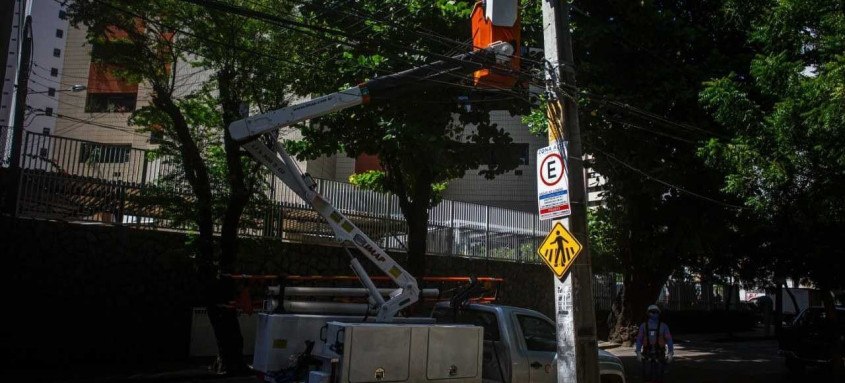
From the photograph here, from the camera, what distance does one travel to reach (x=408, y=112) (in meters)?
12.1

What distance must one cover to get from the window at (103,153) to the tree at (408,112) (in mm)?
3409

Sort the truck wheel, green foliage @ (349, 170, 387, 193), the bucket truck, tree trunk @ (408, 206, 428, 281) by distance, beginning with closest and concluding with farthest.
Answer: the bucket truck < tree trunk @ (408, 206, 428, 281) < the truck wheel < green foliage @ (349, 170, 387, 193)

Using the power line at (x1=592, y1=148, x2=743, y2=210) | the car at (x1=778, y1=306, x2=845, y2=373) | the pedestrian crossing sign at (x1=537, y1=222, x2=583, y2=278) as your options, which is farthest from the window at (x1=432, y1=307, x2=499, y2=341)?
the car at (x1=778, y1=306, x2=845, y2=373)

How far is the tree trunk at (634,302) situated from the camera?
63.9 ft

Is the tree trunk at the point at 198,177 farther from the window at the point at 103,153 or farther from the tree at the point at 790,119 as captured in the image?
the tree at the point at 790,119

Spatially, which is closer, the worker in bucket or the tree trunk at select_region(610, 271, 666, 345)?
the worker in bucket

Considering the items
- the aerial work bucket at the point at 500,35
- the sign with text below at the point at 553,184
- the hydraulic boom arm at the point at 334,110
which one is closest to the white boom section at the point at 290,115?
the hydraulic boom arm at the point at 334,110

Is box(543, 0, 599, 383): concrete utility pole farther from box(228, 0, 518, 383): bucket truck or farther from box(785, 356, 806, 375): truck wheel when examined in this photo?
box(785, 356, 806, 375): truck wheel

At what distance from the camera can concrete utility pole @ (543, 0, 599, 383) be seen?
7820 millimetres

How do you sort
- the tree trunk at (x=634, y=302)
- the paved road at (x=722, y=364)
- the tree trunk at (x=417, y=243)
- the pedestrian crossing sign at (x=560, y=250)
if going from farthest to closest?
the tree trunk at (x=634, y=302) → the paved road at (x=722, y=364) → the tree trunk at (x=417, y=243) → the pedestrian crossing sign at (x=560, y=250)

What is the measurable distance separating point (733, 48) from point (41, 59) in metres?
34.9

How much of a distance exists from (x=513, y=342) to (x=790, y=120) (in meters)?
5.96

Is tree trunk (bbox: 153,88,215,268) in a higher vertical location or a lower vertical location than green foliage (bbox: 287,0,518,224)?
lower

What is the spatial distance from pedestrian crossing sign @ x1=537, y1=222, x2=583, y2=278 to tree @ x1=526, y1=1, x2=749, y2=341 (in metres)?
4.19
